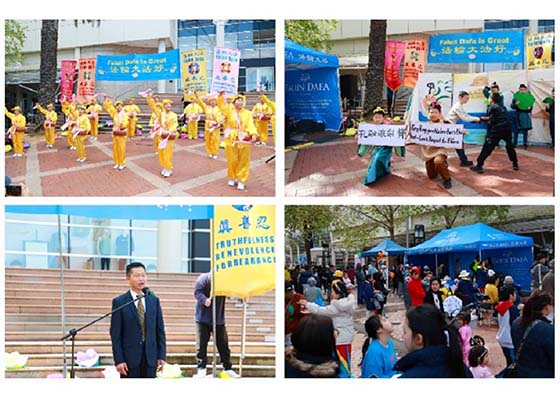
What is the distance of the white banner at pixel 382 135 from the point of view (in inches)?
196

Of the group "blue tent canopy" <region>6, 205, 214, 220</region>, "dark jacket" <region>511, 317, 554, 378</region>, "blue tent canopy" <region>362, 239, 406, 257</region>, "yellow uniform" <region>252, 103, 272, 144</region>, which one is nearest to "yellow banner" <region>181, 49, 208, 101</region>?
"yellow uniform" <region>252, 103, 272, 144</region>

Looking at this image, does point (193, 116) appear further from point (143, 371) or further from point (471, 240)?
point (471, 240)

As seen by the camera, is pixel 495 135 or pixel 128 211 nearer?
pixel 128 211

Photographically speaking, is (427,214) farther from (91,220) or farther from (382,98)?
(91,220)

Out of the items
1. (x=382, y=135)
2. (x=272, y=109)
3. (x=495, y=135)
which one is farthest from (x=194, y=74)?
(x=495, y=135)

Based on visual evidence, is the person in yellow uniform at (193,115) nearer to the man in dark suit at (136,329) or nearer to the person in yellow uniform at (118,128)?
the person in yellow uniform at (118,128)

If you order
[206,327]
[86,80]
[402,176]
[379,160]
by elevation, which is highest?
[86,80]

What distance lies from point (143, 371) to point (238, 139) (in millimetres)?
1634

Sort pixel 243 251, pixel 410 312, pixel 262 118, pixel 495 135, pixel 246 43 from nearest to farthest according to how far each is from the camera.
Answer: pixel 410 312 < pixel 243 251 < pixel 246 43 < pixel 262 118 < pixel 495 135

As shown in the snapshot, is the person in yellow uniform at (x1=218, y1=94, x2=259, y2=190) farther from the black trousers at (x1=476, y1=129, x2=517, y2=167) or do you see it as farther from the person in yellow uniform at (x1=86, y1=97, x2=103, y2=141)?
the black trousers at (x1=476, y1=129, x2=517, y2=167)

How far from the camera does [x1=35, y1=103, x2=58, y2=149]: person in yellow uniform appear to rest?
5.23 m

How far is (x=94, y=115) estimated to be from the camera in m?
5.38

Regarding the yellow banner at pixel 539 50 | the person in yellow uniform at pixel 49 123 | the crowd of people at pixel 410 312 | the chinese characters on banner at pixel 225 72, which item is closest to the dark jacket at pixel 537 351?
the crowd of people at pixel 410 312
